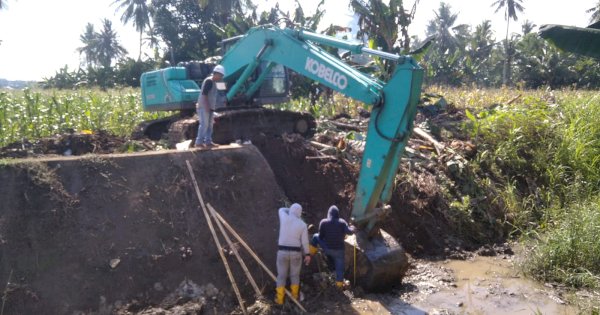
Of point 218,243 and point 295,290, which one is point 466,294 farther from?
point 218,243

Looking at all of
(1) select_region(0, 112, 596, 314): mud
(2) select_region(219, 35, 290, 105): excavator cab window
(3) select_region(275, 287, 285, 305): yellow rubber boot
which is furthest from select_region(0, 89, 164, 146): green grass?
(3) select_region(275, 287, 285, 305): yellow rubber boot

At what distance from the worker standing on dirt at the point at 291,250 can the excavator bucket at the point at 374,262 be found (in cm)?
77

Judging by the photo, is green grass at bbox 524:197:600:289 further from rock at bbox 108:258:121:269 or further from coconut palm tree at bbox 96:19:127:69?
coconut palm tree at bbox 96:19:127:69

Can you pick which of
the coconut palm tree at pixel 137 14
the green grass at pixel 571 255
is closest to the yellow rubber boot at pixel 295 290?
the green grass at pixel 571 255

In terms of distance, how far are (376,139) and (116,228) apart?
3477 mm

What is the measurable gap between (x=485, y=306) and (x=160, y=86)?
7270 mm

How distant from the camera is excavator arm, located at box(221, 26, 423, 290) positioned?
598 cm

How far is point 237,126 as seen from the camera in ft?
32.1

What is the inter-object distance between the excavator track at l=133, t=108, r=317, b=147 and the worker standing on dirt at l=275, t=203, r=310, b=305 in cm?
373

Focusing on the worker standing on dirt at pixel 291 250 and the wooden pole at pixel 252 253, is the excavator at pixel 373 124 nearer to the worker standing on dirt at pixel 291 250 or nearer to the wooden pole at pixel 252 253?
the worker standing on dirt at pixel 291 250

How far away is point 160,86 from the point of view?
10.2m

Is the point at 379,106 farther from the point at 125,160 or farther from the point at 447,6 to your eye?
the point at 447,6

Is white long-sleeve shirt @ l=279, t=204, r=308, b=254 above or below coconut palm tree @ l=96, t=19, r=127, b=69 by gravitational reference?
below

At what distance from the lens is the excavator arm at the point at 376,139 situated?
5980 millimetres
